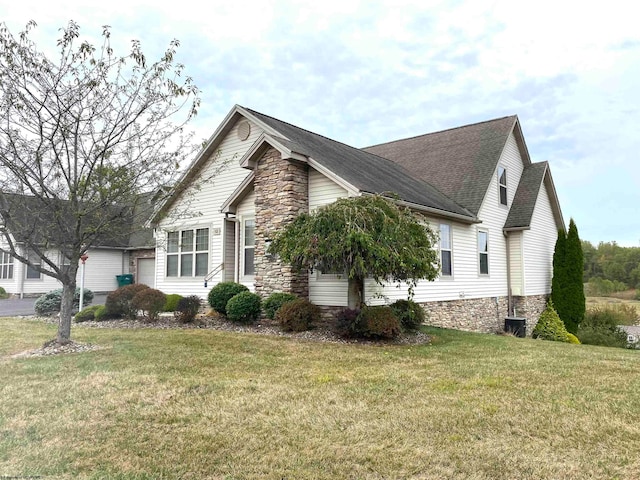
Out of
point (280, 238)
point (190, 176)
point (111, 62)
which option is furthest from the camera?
point (190, 176)

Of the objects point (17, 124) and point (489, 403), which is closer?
point (489, 403)

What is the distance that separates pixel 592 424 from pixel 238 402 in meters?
3.69

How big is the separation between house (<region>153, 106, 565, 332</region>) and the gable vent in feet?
0.11

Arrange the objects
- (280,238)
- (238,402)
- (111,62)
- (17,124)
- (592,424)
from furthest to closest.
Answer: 1. (280,238)
2. (111,62)
3. (17,124)
4. (238,402)
5. (592,424)

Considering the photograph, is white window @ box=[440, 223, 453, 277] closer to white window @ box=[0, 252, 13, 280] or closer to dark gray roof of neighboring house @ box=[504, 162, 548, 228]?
dark gray roof of neighboring house @ box=[504, 162, 548, 228]

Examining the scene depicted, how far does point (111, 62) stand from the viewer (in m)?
8.77

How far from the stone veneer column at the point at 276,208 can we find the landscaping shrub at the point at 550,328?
31.1 feet

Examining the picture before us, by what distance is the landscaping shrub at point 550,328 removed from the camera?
16078mm

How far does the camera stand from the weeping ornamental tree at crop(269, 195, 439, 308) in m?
9.21

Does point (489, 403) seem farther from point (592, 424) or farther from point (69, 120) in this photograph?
point (69, 120)

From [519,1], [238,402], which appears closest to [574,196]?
[519,1]

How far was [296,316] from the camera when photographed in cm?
1075

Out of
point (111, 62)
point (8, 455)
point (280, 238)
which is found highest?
point (111, 62)

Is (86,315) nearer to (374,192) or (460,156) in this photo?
(374,192)
